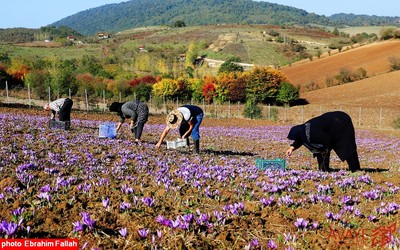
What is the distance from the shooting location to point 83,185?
6.86 m

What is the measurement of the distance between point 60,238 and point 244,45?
14818cm

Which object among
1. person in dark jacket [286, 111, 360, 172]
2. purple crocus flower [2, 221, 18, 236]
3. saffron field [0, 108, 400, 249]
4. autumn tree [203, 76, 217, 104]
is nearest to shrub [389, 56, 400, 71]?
autumn tree [203, 76, 217, 104]

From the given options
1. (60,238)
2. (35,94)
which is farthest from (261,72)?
(60,238)

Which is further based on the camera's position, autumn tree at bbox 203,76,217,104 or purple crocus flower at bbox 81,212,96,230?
autumn tree at bbox 203,76,217,104

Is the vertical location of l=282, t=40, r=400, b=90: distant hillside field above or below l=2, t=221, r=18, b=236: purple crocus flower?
above

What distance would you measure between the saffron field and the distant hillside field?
7166 cm

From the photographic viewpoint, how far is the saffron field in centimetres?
466

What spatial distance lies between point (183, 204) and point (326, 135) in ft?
17.4

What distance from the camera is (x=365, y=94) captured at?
214 feet

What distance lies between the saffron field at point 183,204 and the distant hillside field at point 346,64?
7166 centimetres

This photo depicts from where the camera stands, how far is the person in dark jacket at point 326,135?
33.4ft

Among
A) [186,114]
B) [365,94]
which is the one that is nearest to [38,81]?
[365,94]

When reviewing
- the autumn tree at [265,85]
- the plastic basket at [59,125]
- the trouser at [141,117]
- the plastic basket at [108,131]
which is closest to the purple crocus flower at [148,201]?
the trouser at [141,117]

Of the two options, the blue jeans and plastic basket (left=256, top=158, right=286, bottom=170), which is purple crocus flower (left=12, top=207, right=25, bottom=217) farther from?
the blue jeans
